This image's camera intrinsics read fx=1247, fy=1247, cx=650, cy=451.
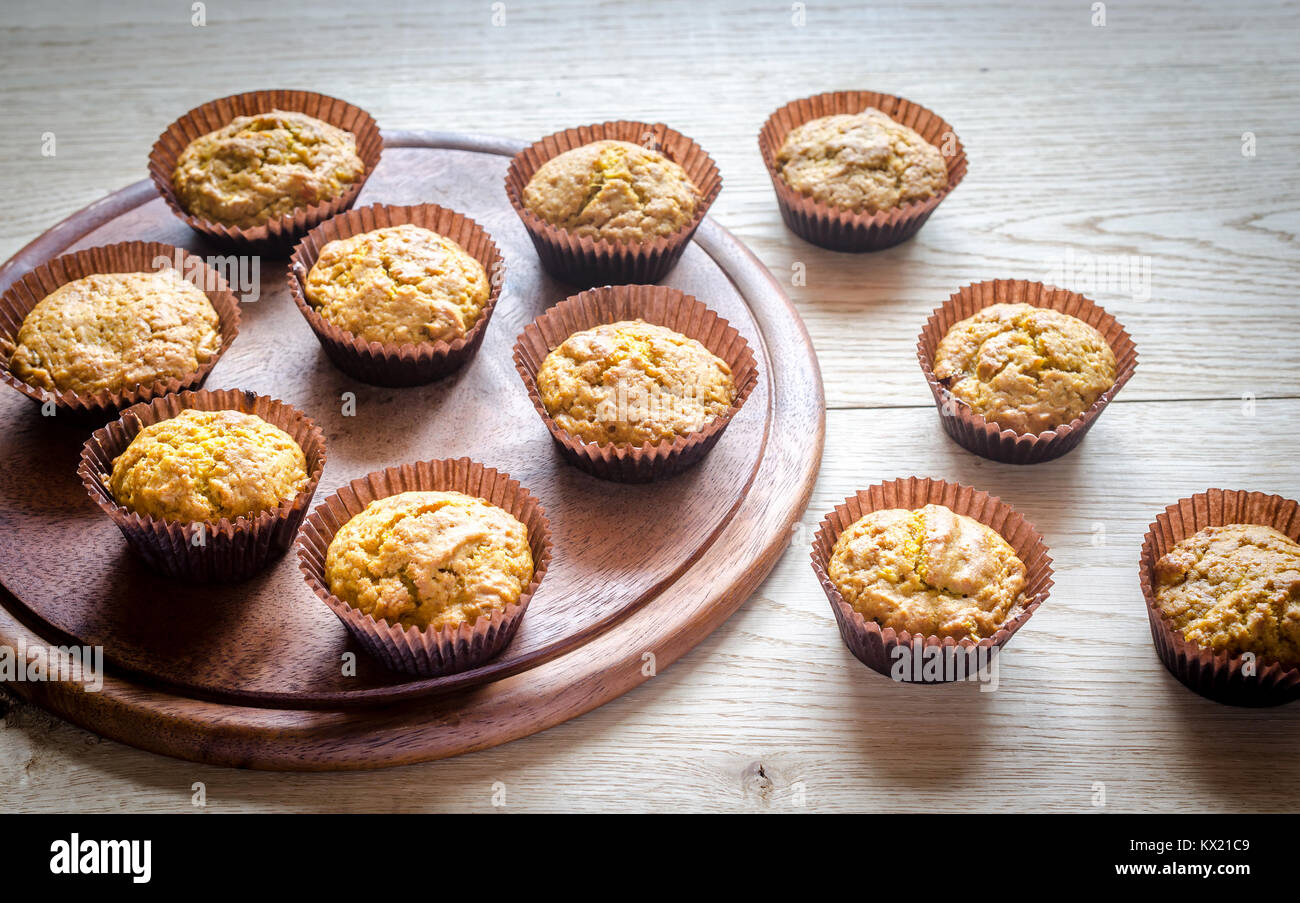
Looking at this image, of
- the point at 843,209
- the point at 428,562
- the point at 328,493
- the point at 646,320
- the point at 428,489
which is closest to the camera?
the point at 428,562

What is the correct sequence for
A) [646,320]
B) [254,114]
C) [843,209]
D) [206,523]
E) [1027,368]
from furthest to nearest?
[254,114] → [843,209] → [646,320] → [1027,368] → [206,523]

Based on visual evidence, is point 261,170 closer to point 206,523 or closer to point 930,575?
point 206,523

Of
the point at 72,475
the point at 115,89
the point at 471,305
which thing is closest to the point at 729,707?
the point at 471,305

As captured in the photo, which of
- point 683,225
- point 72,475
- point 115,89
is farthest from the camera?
point 115,89

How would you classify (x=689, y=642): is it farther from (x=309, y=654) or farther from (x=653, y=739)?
(x=309, y=654)

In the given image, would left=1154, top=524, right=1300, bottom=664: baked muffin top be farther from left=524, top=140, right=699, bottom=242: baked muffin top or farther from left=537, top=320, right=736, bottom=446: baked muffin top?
left=524, top=140, right=699, bottom=242: baked muffin top

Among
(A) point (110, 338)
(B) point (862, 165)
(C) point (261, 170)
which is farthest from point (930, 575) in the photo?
(C) point (261, 170)
